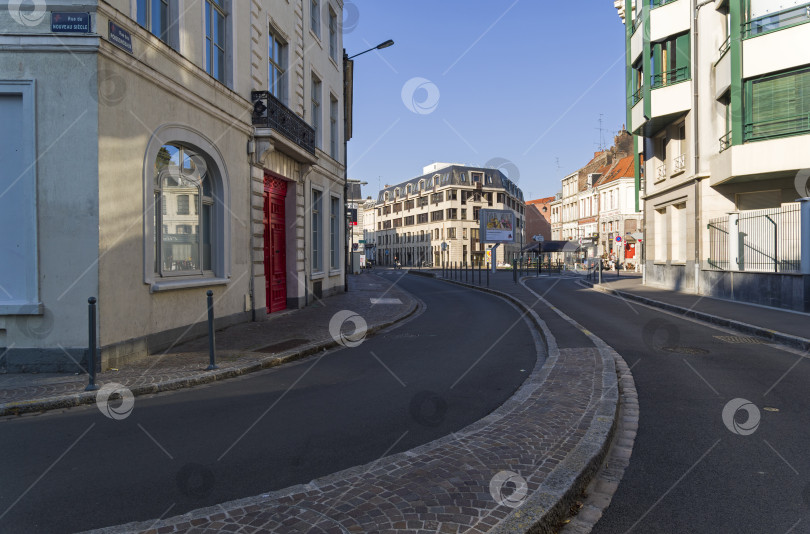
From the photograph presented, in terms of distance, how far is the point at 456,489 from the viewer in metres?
3.35

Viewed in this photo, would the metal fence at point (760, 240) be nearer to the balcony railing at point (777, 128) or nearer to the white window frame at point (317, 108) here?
the balcony railing at point (777, 128)

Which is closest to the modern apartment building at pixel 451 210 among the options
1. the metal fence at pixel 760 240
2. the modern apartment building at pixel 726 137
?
the modern apartment building at pixel 726 137

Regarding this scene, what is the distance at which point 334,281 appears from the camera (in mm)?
20797

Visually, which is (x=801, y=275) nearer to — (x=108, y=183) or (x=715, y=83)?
(x=715, y=83)

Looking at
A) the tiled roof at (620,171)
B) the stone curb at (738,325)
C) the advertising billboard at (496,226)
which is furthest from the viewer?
the tiled roof at (620,171)

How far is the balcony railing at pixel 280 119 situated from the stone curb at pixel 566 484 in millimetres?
10360

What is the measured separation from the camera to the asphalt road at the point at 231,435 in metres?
3.50

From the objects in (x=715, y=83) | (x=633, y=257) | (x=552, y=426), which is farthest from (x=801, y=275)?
(x=633, y=257)

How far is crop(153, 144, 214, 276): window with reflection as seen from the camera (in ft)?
30.2

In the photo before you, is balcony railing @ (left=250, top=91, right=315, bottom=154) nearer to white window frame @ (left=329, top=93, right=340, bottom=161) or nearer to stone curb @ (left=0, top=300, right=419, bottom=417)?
white window frame @ (left=329, top=93, right=340, bottom=161)

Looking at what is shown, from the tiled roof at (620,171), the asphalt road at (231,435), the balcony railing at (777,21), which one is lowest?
the asphalt road at (231,435)

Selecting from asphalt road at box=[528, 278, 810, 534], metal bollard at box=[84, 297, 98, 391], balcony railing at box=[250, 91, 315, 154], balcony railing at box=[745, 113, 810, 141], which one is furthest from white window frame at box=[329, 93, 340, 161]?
metal bollard at box=[84, 297, 98, 391]

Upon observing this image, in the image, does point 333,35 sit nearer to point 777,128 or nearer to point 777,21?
point 777,21

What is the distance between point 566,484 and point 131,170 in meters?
7.50
